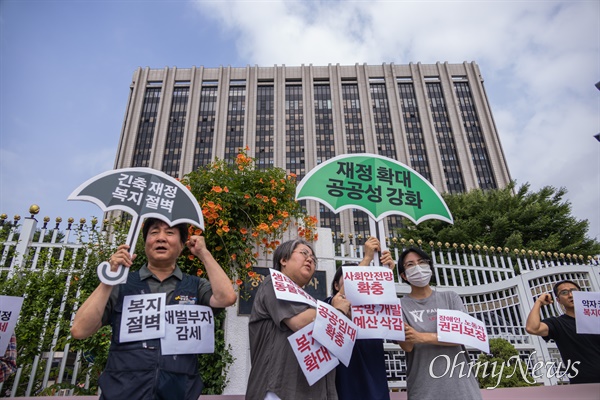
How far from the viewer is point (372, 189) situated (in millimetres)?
3105

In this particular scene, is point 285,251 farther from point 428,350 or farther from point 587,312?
point 587,312

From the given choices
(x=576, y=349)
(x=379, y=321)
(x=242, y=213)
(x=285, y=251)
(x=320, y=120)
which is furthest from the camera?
(x=320, y=120)

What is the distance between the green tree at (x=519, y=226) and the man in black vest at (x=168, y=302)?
1522 cm

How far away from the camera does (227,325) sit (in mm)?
4559

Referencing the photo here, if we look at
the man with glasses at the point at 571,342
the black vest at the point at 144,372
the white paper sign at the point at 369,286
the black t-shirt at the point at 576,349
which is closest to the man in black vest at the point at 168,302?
the black vest at the point at 144,372

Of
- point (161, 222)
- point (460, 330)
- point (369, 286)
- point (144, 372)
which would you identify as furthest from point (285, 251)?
point (460, 330)

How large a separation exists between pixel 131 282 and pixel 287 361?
3.47 ft

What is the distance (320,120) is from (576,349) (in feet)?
155

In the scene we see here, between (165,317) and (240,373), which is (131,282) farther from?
(240,373)

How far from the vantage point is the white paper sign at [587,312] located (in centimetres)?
299

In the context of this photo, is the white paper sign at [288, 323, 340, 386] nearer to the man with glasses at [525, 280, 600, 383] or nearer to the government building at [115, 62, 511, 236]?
the man with glasses at [525, 280, 600, 383]

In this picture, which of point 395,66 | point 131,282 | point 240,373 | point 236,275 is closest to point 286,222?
point 236,275

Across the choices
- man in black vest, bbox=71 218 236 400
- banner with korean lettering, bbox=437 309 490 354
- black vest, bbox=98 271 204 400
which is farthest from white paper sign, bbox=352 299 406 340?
black vest, bbox=98 271 204 400

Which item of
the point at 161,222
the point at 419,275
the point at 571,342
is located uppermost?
the point at 161,222
